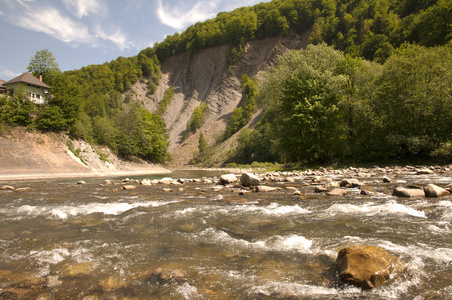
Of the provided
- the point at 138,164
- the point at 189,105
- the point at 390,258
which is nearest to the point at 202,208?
the point at 390,258

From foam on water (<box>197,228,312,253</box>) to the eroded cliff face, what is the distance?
75.1 meters

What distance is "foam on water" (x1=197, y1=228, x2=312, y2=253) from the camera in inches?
178

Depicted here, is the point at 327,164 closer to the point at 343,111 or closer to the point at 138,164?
the point at 343,111

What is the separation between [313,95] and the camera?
25172 mm

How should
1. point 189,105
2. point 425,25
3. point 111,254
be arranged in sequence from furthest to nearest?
point 189,105, point 425,25, point 111,254

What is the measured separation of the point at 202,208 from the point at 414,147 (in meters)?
21.8

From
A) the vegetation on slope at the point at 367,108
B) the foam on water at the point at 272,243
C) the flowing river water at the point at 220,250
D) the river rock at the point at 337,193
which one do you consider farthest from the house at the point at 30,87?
the foam on water at the point at 272,243

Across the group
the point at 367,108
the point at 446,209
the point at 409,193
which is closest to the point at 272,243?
the point at 446,209

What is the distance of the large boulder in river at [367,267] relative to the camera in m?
3.02

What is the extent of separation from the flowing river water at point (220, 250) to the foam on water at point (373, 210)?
3 cm

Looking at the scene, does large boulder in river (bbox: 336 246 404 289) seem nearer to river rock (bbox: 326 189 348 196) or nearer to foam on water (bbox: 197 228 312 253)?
foam on water (bbox: 197 228 312 253)

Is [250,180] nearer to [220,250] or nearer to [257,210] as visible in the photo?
[257,210]

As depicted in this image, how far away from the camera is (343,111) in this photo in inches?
1023

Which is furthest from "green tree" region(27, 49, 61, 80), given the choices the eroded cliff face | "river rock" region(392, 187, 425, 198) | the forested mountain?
"river rock" region(392, 187, 425, 198)
